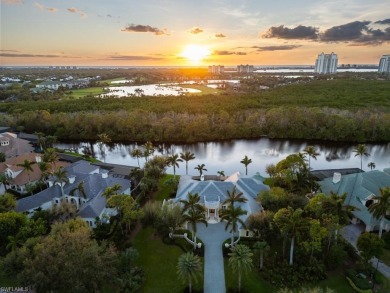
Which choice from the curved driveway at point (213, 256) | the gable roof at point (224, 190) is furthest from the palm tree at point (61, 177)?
the curved driveway at point (213, 256)

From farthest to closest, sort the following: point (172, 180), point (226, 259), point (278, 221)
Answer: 1. point (172, 180)
2. point (226, 259)
3. point (278, 221)

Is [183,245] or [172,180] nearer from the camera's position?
[183,245]

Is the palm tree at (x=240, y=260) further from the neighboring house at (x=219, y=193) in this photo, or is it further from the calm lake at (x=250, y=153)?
the calm lake at (x=250, y=153)

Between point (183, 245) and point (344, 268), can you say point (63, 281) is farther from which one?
point (344, 268)

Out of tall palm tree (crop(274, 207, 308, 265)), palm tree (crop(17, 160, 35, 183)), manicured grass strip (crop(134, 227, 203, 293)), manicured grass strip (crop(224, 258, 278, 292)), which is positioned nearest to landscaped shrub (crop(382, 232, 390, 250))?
tall palm tree (crop(274, 207, 308, 265))

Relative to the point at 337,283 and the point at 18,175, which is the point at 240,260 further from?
the point at 18,175

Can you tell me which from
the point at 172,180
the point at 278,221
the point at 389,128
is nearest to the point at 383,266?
the point at 278,221
